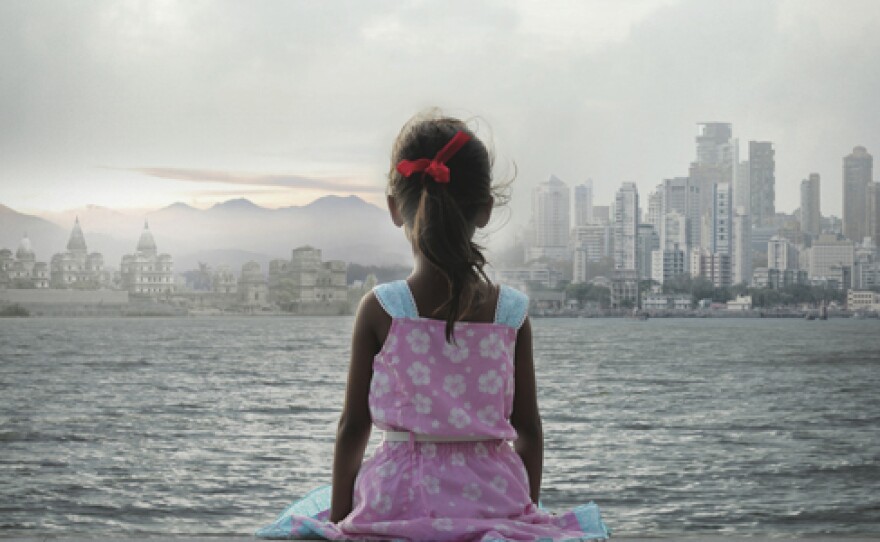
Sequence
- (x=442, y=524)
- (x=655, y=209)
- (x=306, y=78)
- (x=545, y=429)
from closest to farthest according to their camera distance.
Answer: (x=442, y=524)
(x=545, y=429)
(x=306, y=78)
(x=655, y=209)

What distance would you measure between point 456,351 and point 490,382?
0.05 m

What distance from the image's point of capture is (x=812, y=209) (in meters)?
77.8

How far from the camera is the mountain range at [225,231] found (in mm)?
68812

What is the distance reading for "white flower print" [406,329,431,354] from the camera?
1.15m

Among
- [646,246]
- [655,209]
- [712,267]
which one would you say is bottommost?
[712,267]

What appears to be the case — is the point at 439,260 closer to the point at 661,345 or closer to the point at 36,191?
the point at 661,345

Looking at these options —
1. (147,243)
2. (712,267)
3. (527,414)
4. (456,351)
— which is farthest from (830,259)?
(456,351)

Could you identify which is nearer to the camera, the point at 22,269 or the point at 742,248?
the point at 22,269

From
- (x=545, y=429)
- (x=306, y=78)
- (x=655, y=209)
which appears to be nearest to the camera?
(x=545, y=429)

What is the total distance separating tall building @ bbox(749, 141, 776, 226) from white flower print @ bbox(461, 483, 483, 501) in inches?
3259

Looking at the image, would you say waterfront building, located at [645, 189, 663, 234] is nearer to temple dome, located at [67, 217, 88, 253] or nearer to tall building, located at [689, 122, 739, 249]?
tall building, located at [689, 122, 739, 249]

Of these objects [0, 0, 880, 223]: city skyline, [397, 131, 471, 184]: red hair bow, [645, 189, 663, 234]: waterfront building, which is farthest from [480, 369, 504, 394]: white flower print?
[645, 189, 663, 234]: waterfront building

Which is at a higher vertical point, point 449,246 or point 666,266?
point 666,266

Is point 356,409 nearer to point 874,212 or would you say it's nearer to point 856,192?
point 874,212
